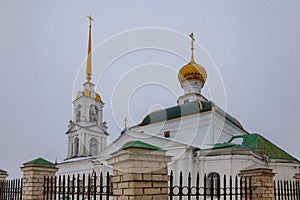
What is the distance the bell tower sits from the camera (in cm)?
2304

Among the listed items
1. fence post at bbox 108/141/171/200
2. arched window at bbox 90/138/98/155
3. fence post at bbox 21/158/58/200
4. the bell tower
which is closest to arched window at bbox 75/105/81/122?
the bell tower

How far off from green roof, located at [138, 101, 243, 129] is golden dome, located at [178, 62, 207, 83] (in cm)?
355

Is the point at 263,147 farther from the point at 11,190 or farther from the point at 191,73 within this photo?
the point at 11,190

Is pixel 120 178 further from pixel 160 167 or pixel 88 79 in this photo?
pixel 88 79

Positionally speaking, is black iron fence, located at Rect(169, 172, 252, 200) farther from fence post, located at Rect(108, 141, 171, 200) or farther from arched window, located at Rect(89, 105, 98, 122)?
arched window, located at Rect(89, 105, 98, 122)

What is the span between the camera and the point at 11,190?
7109 mm

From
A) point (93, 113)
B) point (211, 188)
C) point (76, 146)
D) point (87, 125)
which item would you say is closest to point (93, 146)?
point (76, 146)

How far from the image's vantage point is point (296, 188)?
7.59 meters

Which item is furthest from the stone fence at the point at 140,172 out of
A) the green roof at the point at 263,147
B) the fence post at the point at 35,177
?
the green roof at the point at 263,147

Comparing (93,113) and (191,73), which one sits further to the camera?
(93,113)

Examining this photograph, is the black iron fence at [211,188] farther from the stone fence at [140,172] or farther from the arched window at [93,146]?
the arched window at [93,146]

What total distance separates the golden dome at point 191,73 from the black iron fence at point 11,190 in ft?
51.7

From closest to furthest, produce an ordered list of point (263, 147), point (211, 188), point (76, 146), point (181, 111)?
point (211, 188) → point (263, 147) → point (181, 111) → point (76, 146)

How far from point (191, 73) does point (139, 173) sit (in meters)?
18.2
